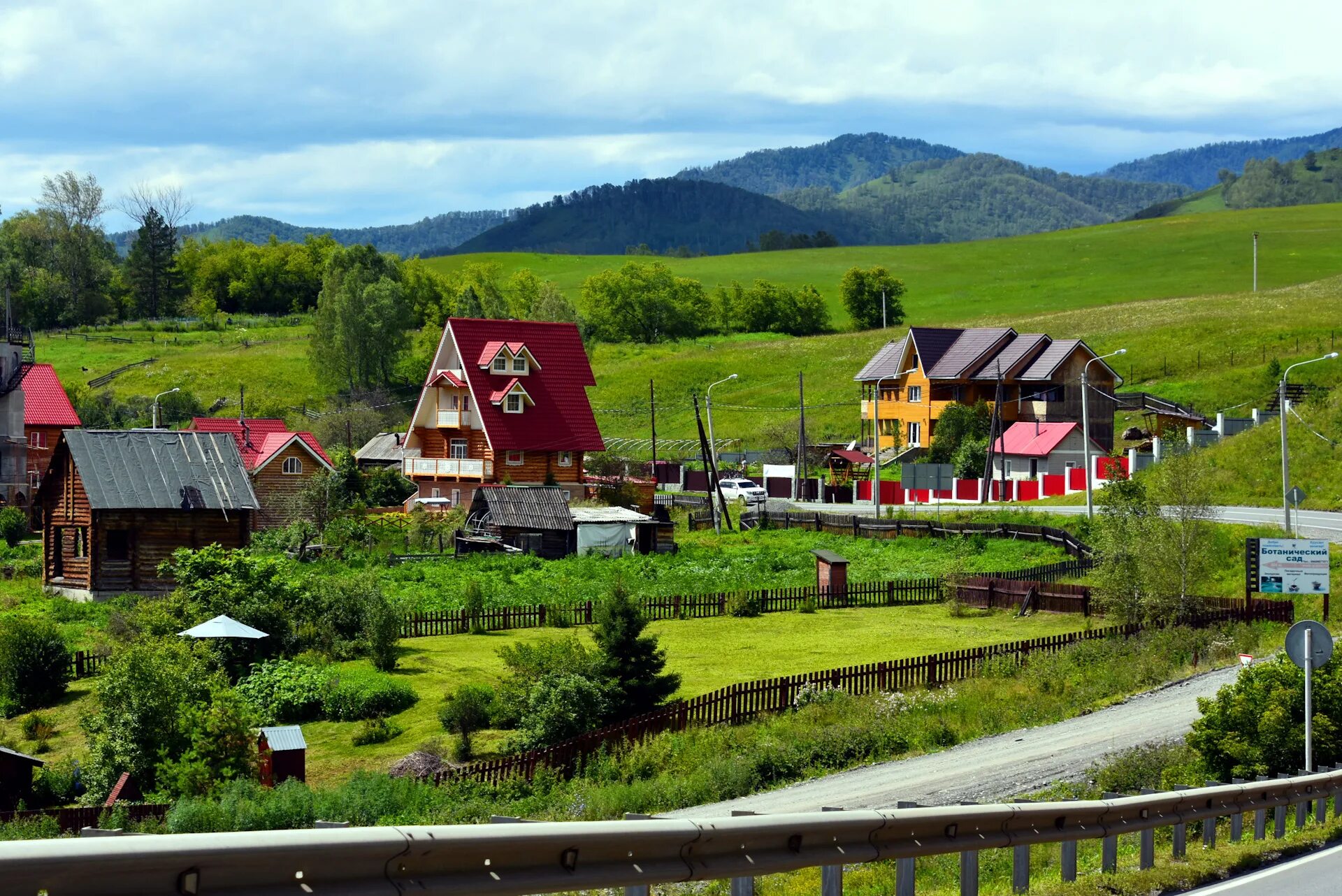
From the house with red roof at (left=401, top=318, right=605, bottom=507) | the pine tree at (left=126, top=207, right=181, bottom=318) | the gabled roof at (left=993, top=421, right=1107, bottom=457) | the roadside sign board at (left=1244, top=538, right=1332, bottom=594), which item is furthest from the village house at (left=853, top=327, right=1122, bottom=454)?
the pine tree at (left=126, top=207, right=181, bottom=318)

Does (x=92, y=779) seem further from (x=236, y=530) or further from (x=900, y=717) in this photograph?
(x=236, y=530)

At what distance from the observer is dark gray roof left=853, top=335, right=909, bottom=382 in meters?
92.4

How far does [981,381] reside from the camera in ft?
285

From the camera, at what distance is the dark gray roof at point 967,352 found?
8744cm

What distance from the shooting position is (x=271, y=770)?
22156mm

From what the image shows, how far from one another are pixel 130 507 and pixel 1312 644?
3743 cm

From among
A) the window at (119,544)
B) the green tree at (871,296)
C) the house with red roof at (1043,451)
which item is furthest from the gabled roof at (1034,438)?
the green tree at (871,296)

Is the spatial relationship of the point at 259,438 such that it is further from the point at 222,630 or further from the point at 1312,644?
the point at 1312,644

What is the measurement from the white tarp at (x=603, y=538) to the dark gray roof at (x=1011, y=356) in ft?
125

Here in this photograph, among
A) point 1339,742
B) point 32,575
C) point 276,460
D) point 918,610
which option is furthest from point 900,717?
point 276,460

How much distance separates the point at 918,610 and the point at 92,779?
27388 mm

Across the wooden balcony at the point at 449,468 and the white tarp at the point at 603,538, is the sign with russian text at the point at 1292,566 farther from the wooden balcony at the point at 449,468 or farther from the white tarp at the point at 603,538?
the wooden balcony at the point at 449,468

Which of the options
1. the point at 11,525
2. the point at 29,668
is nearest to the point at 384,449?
the point at 11,525

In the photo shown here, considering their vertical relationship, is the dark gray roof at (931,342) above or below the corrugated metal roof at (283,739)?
above
